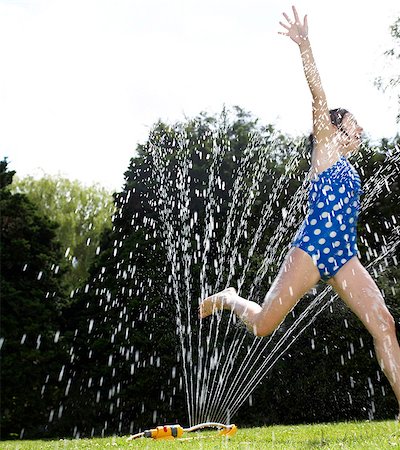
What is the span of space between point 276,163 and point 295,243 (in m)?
6.90

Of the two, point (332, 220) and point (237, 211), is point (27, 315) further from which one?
point (332, 220)

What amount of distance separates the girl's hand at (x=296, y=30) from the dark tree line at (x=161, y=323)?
5.57m

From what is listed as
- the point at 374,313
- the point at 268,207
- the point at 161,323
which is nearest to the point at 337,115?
the point at 374,313

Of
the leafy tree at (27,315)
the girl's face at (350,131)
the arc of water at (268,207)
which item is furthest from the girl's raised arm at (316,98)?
the leafy tree at (27,315)

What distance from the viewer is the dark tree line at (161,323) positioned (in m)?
9.09

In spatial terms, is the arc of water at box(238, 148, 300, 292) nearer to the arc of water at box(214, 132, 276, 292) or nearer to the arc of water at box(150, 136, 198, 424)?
the arc of water at box(214, 132, 276, 292)

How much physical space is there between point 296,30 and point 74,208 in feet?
62.5

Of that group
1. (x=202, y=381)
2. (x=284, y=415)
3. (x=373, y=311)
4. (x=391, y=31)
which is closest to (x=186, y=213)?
(x=202, y=381)

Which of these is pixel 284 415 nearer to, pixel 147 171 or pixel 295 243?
pixel 147 171

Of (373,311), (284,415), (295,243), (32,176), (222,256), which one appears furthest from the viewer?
(32,176)

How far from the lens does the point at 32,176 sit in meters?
23.1

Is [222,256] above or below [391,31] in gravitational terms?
below

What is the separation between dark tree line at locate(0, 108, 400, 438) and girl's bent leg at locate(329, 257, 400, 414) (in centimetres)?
547

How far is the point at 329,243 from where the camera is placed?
3658 mm
